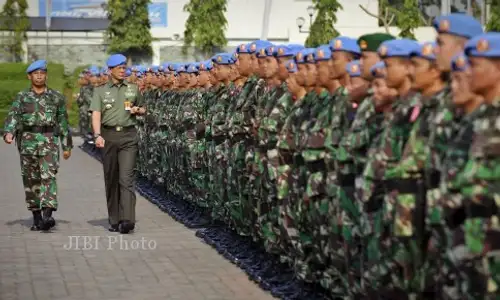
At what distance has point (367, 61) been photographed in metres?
8.78

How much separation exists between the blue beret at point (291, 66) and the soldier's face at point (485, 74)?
13.1 feet

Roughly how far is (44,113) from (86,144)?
20.2 m

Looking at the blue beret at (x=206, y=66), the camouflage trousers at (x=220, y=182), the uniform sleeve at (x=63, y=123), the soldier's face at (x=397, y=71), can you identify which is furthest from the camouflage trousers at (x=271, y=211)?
the blue beret at (x=206, y=66)

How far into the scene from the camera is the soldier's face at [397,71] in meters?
7.74

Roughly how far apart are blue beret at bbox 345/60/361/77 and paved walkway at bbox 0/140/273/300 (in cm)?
239

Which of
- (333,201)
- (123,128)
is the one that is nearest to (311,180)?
(333,201)

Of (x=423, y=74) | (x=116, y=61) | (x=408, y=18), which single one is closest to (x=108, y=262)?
(x=116, y=61)

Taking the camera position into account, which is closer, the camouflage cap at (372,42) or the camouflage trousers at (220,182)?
the camouflage cap at (372,42)

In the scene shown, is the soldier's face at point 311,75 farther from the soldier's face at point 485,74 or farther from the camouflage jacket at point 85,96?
the camouflage jacket at point 85,96

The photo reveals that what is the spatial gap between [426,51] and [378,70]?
681 millimetres

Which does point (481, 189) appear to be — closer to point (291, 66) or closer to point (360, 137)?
point (360, 137)

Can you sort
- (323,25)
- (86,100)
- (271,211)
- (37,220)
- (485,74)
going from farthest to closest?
1. (323,25)
2. (86,100)
3. (37,220)
4. (271,211)
5. (485,74)

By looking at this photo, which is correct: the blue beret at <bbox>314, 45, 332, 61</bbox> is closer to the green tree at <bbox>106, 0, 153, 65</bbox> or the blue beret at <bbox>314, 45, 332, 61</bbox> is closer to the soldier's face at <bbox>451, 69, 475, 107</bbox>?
the soldier's face at <bbox>451, 69, 475, 107</bbox>

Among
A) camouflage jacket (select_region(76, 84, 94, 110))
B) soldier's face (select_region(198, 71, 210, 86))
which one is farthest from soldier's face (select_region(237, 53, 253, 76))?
camouflage jacket (select_region(76, 84, 94, 110))
